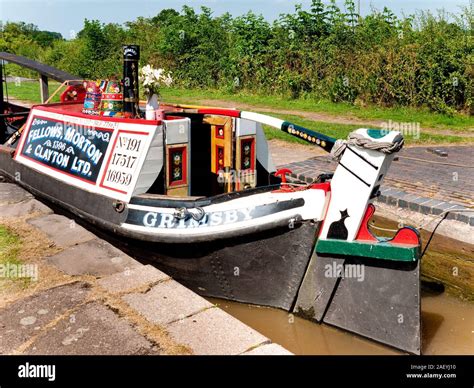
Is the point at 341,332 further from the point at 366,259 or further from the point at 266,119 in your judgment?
the point at 266,119

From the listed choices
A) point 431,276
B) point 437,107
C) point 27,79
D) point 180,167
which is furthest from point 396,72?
point 27,79

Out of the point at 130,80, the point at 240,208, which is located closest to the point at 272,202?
the point at 240,208

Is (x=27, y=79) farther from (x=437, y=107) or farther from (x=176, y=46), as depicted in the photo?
(x=437, y=107)

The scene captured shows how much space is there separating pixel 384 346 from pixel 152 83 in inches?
136

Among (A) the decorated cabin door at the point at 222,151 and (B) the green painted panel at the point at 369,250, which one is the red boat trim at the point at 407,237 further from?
(A) the decorated cabin door at the point at 222,151

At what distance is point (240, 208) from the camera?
4938 millimetres

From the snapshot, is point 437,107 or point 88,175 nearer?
point 88,175

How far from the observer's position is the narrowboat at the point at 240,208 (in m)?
4.47

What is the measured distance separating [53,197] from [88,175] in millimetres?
828

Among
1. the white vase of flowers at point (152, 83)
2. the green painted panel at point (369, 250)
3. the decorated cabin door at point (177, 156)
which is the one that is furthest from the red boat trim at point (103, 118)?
the green painted panel at point (369, 250)

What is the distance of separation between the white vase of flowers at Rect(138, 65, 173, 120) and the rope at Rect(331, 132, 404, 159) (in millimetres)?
2096

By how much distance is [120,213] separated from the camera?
218 inches
